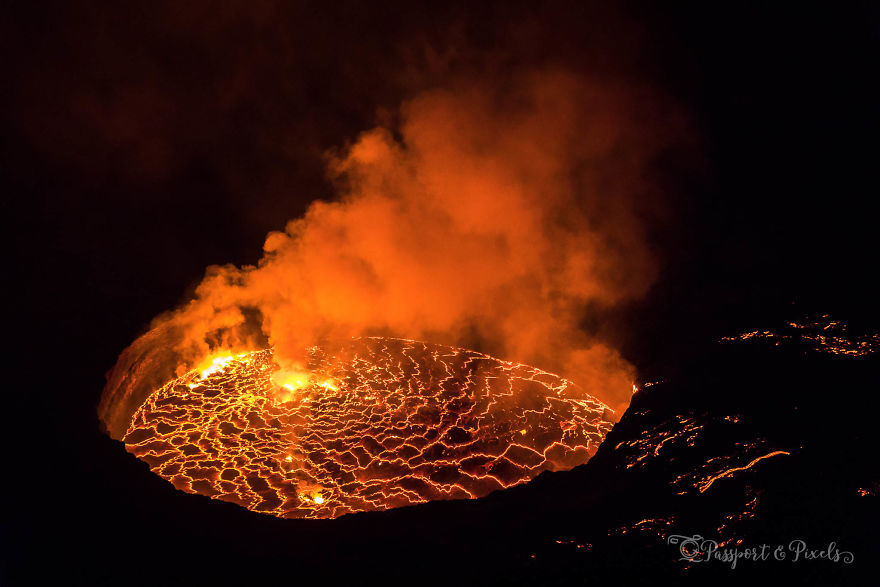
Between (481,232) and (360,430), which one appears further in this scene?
(481,232)

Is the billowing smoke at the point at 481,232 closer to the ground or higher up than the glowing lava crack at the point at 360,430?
higher up

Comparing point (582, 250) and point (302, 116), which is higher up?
point (302, 116)

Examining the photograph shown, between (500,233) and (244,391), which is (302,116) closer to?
(500,233)

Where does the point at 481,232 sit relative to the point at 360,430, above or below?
above

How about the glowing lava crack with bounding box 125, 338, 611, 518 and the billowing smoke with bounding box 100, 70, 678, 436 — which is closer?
the glowing lava crack with bounding box 125, 338, 611, 518

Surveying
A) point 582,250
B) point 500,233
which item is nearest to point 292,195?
point 500,233
